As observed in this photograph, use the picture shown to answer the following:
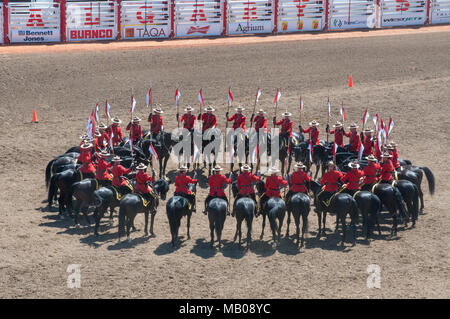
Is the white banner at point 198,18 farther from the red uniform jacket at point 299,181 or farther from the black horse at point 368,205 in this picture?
the black horse at point 368,205

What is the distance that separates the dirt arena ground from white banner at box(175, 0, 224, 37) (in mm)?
2298

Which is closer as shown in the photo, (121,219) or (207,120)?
(121,219)

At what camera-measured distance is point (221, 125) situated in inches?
1150

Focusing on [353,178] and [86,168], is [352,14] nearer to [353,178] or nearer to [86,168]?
[353,178]

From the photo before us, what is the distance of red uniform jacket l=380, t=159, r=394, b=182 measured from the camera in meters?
20.2

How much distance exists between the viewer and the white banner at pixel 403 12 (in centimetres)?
4131

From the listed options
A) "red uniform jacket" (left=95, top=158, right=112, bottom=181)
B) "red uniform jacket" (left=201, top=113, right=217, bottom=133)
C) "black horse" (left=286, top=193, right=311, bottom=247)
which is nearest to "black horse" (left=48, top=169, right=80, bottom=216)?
"red uniform jacket" (left=95, top=158, right=112, bottom=181)

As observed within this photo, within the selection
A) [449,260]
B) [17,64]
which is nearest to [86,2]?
[17,64]

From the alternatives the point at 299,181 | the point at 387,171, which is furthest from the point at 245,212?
the point at 387,171

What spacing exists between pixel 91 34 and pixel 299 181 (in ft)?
66.7

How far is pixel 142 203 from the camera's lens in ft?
63.3

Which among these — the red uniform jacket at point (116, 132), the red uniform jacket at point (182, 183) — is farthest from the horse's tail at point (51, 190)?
the red uniform jacket at point (182, 183)

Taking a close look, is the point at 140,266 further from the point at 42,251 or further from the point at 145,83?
the point at 145,83

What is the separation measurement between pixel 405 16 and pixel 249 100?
15203mm
